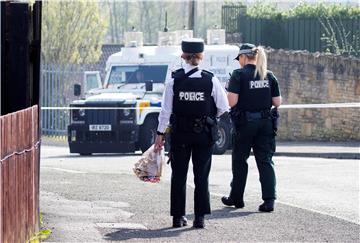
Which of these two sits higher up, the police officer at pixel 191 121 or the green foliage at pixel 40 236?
the police officer at pixel 191 121

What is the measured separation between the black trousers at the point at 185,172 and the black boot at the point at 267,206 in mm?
1406

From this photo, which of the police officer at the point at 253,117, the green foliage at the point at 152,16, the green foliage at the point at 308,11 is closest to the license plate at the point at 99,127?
the police officer at the point at 253,117

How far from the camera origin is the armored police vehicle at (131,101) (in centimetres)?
2336

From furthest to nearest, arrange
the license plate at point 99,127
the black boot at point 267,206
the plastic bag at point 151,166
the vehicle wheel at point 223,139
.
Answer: the vehicle wheel at point 223,139
the license plate at point 99,127
the black boot at point 267,206
the plastic bag at point 151,166

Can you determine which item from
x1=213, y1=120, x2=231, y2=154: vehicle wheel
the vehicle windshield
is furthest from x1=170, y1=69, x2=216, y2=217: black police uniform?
the vehicle windshield

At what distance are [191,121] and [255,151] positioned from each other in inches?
75.3

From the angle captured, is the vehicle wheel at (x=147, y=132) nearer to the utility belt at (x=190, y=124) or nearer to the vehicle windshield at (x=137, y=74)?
the vehicle windshield at (x=137, y=74)

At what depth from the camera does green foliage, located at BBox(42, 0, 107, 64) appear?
41656mm

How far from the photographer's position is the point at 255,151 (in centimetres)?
1298

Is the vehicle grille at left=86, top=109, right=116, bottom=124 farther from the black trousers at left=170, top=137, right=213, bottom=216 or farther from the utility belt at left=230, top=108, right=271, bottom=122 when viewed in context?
the black trousers at left=170, top=137, right=213, bottom=216

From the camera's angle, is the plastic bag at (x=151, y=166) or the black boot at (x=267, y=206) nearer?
the plastic bag at (x=151, y=166)

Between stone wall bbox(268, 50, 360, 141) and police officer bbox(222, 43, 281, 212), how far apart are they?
1573 cm

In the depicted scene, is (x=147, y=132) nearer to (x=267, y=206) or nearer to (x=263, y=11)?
(x=267, y=206)

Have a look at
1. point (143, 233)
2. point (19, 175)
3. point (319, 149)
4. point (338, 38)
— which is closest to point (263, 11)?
point (338, 38)
